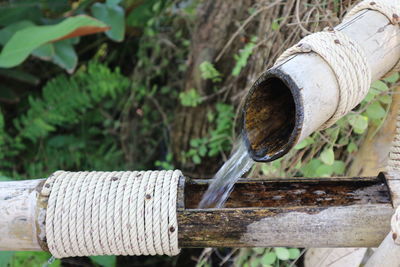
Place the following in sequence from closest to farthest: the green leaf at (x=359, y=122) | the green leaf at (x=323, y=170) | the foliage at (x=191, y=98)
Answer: the green leaf at (x=359, y=122) → the green leaf at (x=323, y=170) → the foliage at (x=191, y=98)

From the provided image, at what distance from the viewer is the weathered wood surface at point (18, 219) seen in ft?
3.11

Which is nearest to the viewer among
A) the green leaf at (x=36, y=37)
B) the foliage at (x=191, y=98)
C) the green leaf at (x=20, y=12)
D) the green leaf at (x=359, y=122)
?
the green leaf at (x=359, y=122)

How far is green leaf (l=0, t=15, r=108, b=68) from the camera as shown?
1734 mm

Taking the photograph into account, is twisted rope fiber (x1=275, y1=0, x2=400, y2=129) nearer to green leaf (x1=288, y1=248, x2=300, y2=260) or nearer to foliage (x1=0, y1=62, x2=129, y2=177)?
green leaf (x1=288, y1=248, x2=300, y2=260)

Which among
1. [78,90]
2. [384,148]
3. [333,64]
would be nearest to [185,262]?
[78,90]

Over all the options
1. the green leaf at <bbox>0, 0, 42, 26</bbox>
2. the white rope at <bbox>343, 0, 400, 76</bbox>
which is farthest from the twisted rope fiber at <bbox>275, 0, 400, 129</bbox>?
the green leaf at <bbox>0, 0, 42, 26</bbox>

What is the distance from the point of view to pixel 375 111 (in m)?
1.30

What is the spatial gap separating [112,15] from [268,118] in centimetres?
123

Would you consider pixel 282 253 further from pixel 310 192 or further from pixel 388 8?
pixel 388 8

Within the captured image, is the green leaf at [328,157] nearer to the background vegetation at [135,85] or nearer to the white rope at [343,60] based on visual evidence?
the background vegetation at [135,85]

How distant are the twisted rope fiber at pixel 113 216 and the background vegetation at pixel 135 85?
59 cm

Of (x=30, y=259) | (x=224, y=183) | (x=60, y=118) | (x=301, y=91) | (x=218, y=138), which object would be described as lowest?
(x=30, y=259)

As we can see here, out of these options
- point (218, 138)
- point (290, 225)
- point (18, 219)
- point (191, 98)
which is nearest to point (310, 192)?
point (290, 225)

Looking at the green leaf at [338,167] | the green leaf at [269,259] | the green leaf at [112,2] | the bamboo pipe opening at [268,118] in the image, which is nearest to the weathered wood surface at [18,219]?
the bamboo pipe opening at [268,118]
